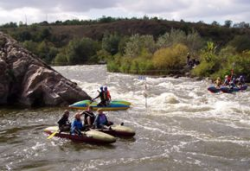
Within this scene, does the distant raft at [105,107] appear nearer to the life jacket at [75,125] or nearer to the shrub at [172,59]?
the life jacket at [75,125]

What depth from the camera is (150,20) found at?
13588cm

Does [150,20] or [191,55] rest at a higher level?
[150,20]

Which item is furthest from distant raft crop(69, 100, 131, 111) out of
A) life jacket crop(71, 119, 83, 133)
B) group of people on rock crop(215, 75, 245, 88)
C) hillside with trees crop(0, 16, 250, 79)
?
hillside with trees crop(0, 16, 250, 79)

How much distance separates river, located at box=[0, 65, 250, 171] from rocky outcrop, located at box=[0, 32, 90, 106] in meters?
1.51

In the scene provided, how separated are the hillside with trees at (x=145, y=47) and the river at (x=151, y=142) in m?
14.6

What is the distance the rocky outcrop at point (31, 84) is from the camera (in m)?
23.3

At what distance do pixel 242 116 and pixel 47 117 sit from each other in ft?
34.9

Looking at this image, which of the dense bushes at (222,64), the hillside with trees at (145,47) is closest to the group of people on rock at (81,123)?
the dense bushes at (222,64)

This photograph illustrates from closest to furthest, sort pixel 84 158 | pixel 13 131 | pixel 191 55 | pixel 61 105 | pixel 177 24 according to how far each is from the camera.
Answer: pixel 84 158
pixel 13 131
pixel 61 105
pixel 191 55
pixel 177 24

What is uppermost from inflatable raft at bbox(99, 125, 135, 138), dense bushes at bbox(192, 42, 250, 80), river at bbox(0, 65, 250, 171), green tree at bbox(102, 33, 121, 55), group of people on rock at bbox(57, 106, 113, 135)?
green tree at bbox(102, 33, 121, 55)

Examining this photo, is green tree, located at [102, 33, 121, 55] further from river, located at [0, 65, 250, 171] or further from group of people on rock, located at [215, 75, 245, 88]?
river, located at [0, 65, 250, 171]

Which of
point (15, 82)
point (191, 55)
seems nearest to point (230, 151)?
point (15, 82)

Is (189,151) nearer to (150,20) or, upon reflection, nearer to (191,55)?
(191,55)

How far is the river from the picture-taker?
1216 centimetres
